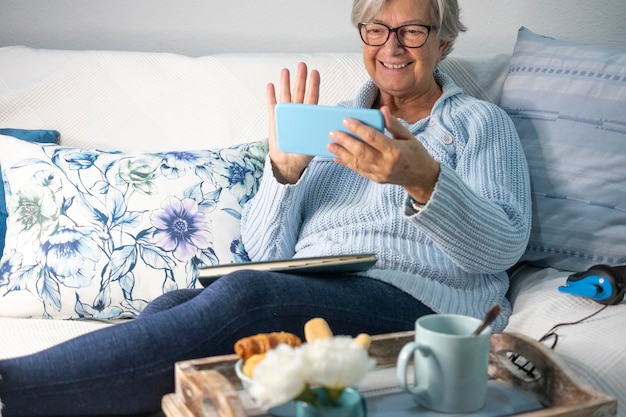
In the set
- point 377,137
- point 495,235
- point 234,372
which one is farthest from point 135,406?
point 495,235

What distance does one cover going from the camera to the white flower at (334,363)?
2.75ft

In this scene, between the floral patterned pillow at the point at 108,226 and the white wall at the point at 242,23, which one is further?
the white wall at the point at 242,23

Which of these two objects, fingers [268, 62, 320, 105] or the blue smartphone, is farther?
fingers [268, 62, 320, 105]

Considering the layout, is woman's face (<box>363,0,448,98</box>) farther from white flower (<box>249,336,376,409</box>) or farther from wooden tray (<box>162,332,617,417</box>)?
white flower (<box>249,336,376,409</box>)

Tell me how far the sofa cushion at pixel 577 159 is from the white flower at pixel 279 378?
0.99 m

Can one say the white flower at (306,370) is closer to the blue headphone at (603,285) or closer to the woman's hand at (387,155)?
the woman's hand at (387,155)

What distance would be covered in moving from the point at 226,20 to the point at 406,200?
3.35ft

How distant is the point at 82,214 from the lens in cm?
162

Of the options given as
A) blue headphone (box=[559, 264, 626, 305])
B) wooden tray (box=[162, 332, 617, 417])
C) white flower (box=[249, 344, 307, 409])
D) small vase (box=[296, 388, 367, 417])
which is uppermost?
white flower (box=[249, 344, 307, 409])

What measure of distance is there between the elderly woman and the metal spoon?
347 millimetres

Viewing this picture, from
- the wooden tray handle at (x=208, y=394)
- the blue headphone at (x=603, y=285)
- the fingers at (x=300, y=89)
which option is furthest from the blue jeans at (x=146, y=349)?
the blue headphone at (x=603, y=285)

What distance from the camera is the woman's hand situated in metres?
1.22

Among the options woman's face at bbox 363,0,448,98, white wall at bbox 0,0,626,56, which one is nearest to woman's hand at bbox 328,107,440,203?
woman's face at bbox 363,0,448,98

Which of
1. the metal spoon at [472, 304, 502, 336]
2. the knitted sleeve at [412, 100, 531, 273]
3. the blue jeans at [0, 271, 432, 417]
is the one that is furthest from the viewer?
the knitted sleeve at [412, 100, 531, 273]
